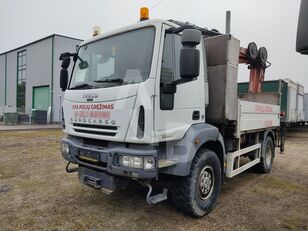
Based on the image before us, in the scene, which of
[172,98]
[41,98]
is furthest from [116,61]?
[41,98]

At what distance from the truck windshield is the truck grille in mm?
515

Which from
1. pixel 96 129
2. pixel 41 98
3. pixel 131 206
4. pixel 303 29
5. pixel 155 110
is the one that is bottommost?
pixel 131 206

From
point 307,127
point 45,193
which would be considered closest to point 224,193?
point 45,193

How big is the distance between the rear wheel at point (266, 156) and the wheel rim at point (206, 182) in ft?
7.78

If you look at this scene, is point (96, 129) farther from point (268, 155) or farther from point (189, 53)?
point (268, 155)

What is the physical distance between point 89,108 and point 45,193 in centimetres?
204

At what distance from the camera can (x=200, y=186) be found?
3.60m

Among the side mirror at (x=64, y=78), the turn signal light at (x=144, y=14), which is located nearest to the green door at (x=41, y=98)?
the side mirror at (x=64, y=78)

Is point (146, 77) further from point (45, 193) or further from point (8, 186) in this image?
point (8, 186)

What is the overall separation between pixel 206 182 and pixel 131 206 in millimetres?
1179

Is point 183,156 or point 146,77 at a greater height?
point 146,77

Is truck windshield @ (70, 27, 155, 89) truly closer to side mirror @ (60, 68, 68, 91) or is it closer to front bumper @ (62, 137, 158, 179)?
side mirror @ (60, 68, 68, 91)

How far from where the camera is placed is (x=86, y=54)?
3.95 m

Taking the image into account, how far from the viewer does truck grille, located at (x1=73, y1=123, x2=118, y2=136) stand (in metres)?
3.17
